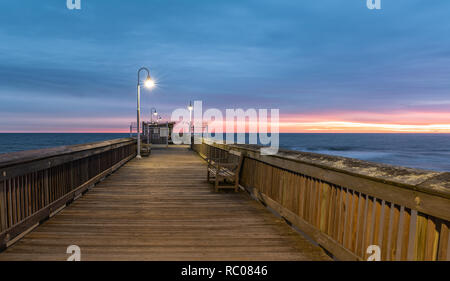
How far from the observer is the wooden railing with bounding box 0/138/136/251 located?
3.38 metres

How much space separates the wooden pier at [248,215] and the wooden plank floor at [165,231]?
0.05ft

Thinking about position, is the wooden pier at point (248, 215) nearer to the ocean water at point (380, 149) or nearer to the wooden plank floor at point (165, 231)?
the wooden plank floor at point (165, 231)

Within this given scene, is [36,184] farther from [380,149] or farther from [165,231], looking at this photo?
[380,149]

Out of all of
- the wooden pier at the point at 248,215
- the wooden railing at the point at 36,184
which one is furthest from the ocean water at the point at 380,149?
the wooden railing at the point at 36,184

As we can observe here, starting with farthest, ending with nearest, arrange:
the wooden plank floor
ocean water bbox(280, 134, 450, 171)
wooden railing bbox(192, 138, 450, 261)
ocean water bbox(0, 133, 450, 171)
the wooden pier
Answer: ocean water bbox(0, 133, 450, 171) < ocean water bbox(280, 134, 450, 171) < the wooden plank floor < the wooden pier < wooden railing bbox(192, 138, 450, 261)

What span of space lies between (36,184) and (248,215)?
3521mm

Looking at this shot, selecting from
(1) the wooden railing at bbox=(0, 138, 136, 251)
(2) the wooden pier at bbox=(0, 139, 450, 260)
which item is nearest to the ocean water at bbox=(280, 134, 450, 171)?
(2) the wooden pier at bbox=(0, 139, 450, 260)

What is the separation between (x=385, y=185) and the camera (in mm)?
2400

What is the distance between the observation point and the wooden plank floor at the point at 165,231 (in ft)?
10.6

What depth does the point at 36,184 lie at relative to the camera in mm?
4129

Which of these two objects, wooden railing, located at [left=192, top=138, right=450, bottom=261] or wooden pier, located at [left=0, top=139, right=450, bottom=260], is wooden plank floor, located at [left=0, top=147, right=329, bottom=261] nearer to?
wooden pier, located at [left=0, top=139, right=450, bottom=260]

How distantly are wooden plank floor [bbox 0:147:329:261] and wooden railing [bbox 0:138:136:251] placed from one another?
7.6 inches

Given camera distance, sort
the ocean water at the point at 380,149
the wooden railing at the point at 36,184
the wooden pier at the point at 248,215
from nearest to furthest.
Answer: the wooden pier at the point at 248,215 < the wooden railing at the point at 36,184 < the ocean water at the point at 380,149
